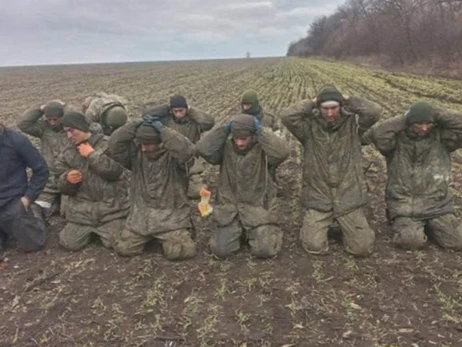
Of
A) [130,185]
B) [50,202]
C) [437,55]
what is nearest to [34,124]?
[50,202]

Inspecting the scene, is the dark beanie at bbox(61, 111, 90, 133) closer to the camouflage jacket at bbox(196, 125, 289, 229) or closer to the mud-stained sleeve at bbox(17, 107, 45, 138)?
the camouflage jacket at bbox(196, 125, 289, 229)

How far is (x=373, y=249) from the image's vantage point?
5500mm

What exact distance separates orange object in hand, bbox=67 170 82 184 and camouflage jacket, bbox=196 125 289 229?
1312 millimetres

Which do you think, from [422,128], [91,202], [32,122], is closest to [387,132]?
[422,128]

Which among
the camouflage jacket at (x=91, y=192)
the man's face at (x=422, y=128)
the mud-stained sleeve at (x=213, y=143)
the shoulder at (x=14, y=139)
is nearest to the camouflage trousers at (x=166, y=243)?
the camouflage jacket at (x=91, y=192)

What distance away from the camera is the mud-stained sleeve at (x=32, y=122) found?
22.2 feet

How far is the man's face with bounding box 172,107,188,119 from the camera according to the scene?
723cm

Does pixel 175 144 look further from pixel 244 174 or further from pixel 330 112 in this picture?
pixel 330 112

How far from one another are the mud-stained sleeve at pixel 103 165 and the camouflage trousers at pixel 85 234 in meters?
0.55

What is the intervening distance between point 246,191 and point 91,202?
1.71m

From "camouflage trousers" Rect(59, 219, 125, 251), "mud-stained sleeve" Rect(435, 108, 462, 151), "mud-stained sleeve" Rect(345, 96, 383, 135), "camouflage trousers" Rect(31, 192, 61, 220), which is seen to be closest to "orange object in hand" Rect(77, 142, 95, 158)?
"camouflage trousers" Rect(59, 219, 125, 251)

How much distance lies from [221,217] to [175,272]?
822 mm

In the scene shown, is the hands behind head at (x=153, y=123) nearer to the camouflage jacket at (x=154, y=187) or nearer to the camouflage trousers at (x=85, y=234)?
the camouflage jacket at (x=154, y=187)

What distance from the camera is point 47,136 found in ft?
22.2
